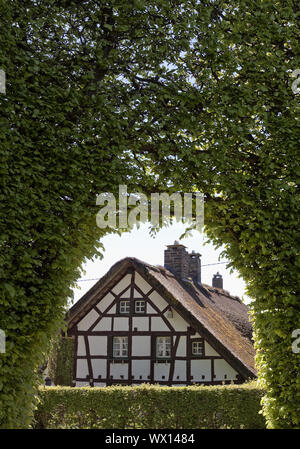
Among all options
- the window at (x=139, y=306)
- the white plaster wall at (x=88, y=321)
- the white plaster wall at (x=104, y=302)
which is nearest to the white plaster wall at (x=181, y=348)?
the window at (x=139, y=306)

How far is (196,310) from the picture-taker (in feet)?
53.6

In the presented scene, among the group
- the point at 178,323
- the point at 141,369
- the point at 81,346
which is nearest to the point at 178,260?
the point at 178,323

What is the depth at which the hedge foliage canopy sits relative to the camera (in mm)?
5367

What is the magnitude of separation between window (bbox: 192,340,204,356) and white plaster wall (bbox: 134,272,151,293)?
102 inches

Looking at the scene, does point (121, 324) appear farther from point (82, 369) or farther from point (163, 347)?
point (82, 369)

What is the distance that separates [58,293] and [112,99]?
8.97 ft

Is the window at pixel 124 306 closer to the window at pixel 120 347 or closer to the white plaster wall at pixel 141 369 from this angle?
the window at pixel 120 347

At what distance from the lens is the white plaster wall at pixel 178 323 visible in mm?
15906

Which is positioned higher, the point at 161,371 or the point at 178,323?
the point at 178,323

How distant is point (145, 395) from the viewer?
11.9 meters

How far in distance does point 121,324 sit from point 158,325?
1.42m

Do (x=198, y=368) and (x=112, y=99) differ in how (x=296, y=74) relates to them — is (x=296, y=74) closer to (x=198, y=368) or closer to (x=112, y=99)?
(x=112, y=99)

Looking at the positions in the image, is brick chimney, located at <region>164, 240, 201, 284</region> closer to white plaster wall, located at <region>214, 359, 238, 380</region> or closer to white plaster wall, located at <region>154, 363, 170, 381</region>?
white plaster wall, located at <region>154, 363, 170, 381</region>

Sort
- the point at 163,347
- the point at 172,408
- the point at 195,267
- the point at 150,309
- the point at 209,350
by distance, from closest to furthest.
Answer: the point at 172,408 < the point at 209,350 < the point at 163,347 < the point at 150,309 < the point at 195,267
